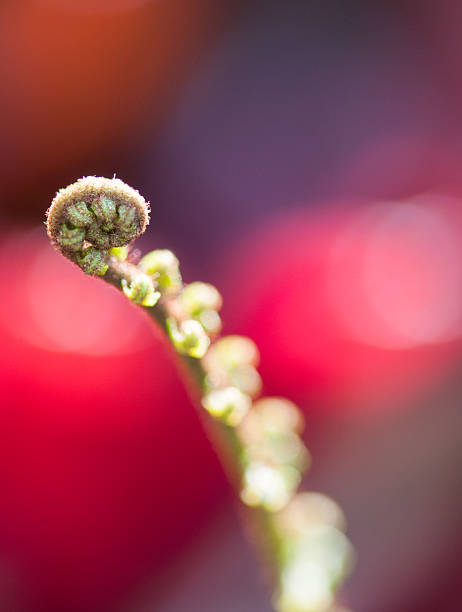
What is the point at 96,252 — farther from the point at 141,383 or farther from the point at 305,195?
the point at 305,195

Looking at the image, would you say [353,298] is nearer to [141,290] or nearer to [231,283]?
[231,283]

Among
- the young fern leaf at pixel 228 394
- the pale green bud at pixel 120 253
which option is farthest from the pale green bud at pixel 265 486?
the pale green bud at pixel 120 253

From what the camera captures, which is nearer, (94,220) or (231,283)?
(94,220)

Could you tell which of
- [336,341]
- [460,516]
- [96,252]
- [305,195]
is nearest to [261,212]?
[305,195]

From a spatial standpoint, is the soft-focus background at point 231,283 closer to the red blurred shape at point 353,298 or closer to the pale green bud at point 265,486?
the red blurred shape at point 353,298

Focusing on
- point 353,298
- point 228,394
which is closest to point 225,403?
point 228,394

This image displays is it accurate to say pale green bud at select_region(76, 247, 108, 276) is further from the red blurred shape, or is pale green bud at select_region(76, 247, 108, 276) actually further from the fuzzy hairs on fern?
the red blurred shape
